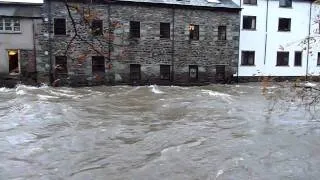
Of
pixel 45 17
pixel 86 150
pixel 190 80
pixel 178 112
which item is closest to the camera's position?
pixel 86 150

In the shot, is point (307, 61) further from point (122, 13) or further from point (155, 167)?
point (155, 167)

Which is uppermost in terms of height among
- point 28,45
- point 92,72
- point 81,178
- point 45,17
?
point 45,17

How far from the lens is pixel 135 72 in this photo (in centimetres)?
3156

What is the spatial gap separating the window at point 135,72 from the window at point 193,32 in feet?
15.6

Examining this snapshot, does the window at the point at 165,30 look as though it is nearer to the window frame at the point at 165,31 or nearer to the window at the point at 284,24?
the window frame at the point at 165,31

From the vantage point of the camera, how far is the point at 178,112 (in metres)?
20.3

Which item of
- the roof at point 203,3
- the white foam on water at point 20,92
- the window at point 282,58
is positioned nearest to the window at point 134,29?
the roof at point 203,3

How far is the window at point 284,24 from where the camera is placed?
36.2m

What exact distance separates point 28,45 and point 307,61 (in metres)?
23.3

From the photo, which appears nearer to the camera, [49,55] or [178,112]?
[178,112]

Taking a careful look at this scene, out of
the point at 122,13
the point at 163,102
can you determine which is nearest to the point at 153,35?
the point at 122,13

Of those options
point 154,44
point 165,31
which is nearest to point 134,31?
point 154,44

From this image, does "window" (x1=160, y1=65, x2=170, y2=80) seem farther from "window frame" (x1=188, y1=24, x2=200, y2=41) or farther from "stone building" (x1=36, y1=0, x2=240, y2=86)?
"window frame" (x1=188, y1=24, x2=200, y2=41)

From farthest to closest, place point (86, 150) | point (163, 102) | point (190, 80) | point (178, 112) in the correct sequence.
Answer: point (190, 80) < point (163, 102) < point (178, 112) < point (86, 150)
